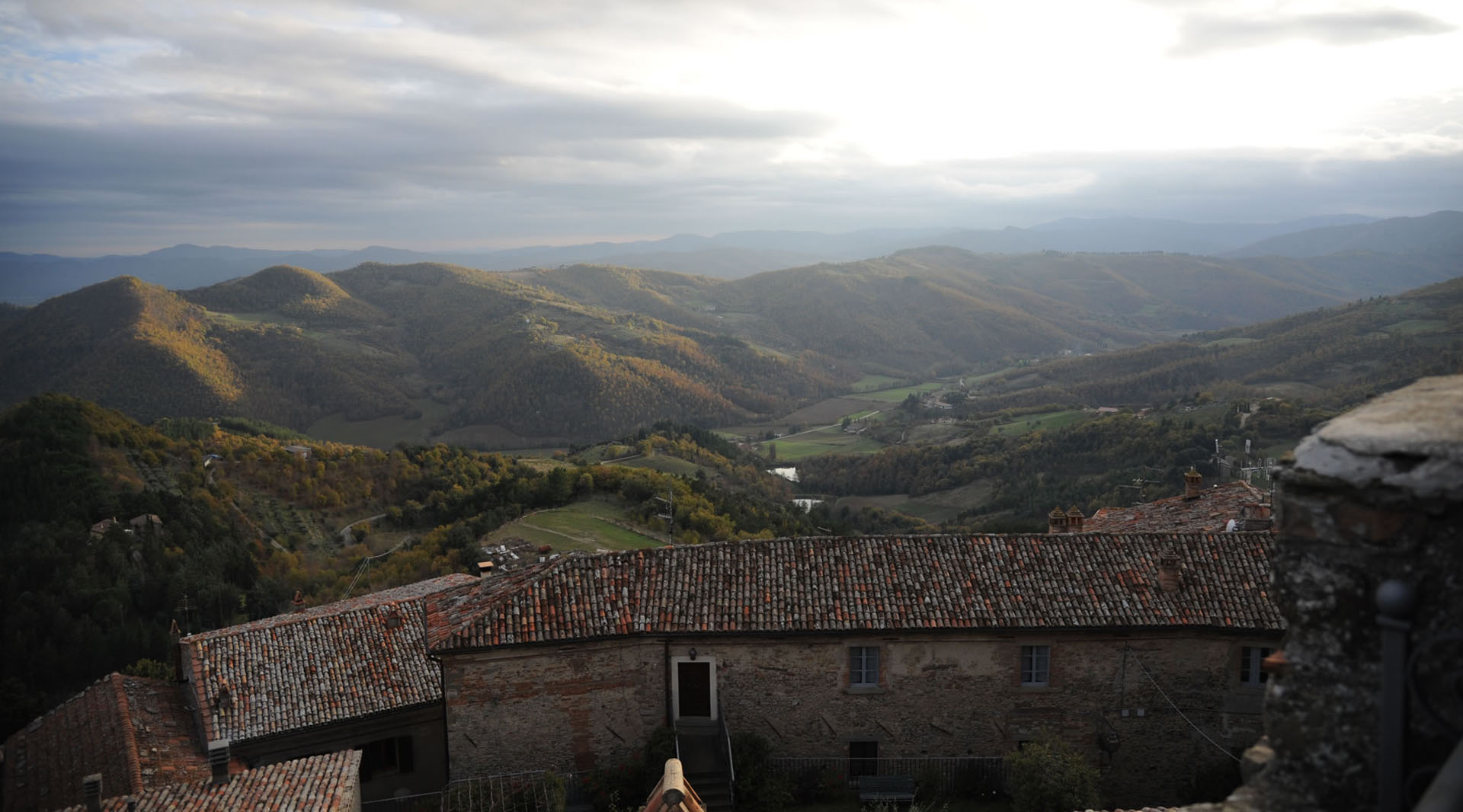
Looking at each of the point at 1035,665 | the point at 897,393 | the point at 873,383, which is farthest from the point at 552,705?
the point at 873,383

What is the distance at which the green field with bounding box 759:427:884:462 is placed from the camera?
104375mm

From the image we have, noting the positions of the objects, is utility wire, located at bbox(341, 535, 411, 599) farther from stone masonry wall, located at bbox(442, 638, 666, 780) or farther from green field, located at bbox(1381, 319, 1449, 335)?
green field, located at bbox(1381, 319, 1449, 335)

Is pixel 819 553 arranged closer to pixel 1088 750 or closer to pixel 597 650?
pixel 597 650

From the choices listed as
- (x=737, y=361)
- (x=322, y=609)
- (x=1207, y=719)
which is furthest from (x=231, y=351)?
(x=1207, y=719)

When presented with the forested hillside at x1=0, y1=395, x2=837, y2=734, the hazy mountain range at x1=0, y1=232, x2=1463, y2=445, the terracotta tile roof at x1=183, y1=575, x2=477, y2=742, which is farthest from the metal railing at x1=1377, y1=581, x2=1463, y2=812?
the hazy mountain range at x1=0, y1=232, x2=1463, y2=445

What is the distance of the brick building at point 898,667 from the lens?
17.5 m

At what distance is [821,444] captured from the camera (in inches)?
4464

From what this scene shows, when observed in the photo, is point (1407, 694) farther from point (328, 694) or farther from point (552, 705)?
point (328, 694)

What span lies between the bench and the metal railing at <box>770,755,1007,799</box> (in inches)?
10.5

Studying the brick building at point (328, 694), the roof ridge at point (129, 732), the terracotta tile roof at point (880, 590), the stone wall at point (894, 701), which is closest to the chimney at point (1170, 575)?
the terracotta tile roof at point (880, 590)

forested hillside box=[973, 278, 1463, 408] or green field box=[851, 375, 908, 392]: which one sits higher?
forested hillside box=[973, 278, 1463, 408]

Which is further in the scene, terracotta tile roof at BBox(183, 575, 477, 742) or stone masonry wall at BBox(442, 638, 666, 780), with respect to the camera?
terracotta tile roof at BBox(183, 575, 477, 742)

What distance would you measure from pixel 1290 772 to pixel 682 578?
1548cm

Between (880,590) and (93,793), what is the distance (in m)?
14.0
